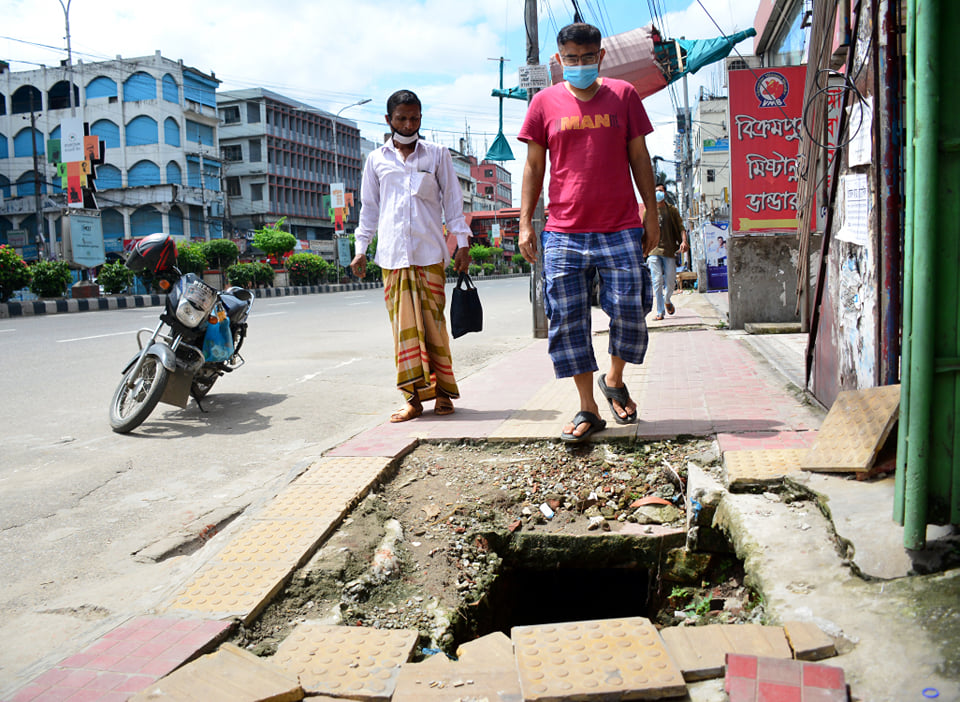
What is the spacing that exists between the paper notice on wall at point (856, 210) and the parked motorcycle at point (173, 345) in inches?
148

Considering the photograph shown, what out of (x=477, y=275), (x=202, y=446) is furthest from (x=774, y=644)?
(x=477, y=275)

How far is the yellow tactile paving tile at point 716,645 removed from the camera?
171cm

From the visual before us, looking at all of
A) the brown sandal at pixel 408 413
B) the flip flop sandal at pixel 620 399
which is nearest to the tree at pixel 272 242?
the brown sandal at pixel 408 413

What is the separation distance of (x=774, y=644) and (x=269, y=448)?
3.06m

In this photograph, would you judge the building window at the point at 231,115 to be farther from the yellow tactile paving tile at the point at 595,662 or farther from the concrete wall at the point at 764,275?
the yellow tactile paving tile at the point at 595,662

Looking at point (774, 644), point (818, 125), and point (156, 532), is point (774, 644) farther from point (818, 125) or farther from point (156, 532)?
point (818, 125)

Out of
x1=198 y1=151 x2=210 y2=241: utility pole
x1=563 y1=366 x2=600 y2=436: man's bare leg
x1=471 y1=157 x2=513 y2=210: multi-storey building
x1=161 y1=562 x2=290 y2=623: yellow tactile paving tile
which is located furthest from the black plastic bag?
x1=471 y1=157 x2=513 y2=210: multi-storey building

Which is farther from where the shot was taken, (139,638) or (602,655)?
(139,638)

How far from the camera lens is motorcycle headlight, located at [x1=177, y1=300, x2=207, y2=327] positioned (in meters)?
4.98

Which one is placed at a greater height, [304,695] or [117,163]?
[117,163]

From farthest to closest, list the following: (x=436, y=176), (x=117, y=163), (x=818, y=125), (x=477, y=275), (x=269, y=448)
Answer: (x=477, y=275)
(x=117, y=163)
(x=436, y=176)
(x=269, y=448)
(x=818, y=125)

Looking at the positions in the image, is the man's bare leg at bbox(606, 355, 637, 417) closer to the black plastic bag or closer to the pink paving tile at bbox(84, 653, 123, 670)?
the black plastic bag

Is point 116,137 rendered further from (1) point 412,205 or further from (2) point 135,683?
(2) point 135,683

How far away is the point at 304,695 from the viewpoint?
1.73 meters
